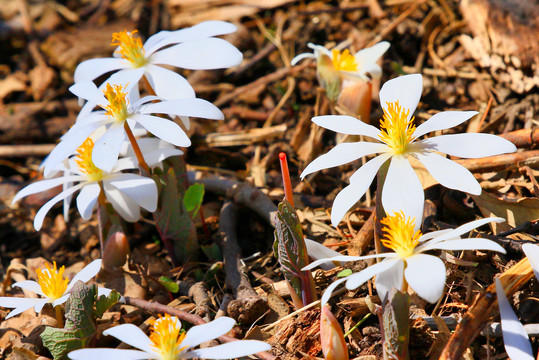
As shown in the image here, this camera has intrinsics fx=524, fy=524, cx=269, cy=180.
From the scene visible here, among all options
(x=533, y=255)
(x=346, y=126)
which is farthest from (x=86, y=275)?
(x=533, y=255)

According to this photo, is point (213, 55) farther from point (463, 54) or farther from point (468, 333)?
point (463, 54)

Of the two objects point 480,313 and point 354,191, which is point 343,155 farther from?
point 480,313

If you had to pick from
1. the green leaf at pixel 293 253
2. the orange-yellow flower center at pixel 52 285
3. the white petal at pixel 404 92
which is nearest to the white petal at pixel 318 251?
the green leaf at pixel 293 253

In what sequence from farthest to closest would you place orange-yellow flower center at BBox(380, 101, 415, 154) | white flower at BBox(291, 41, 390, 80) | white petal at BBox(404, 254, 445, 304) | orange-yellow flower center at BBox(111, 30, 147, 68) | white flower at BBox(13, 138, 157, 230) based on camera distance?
white flower at BBox(291, 41, 390, 80) < orange-yellow flower center at BBox(111, 30, 147, 68) < white flower at BBox(13, 138, 157, 230) < orange-yellow flower center at BBox(380, 101, 415, 154) < white petal at BBox(404, 254, 445, 304)

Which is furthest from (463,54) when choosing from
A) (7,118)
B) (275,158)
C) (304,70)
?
(7,118)

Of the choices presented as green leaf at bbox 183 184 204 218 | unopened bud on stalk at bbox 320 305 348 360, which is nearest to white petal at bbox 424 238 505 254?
unopened bud on stalk at bbox 320 305 348 360

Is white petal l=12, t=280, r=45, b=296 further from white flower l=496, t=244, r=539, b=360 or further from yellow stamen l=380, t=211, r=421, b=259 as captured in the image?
white flower l=496, t=244, r=539, b=360
